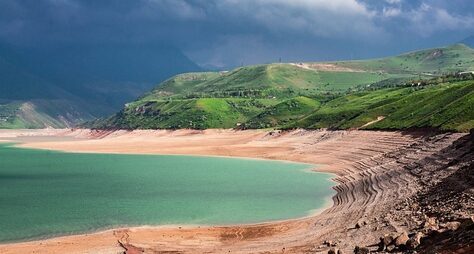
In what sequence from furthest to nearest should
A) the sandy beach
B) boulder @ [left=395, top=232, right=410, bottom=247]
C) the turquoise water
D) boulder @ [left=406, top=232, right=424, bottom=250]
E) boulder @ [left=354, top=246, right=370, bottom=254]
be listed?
the turquoise water → the sandy beach → boulder @ [left=354, top=246, right=370, bottom=254] → boulder @ [left=395, top=232, right=410, bottom=247] → boulder @ [left=406, top=232, right=424, bottom=250]

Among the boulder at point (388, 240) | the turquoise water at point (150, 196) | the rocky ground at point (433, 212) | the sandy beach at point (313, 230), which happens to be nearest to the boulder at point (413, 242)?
the rocky ground at point (433, 212)

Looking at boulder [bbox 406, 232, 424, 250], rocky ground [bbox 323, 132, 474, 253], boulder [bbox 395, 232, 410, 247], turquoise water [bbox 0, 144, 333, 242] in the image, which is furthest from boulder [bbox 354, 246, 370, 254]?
turquoise water [bbox 0, 144, 333, 242]

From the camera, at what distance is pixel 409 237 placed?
3519cm

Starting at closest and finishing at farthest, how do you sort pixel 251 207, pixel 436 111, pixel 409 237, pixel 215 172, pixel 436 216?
1. pixel 409 237
2. pixel 436 216
3. pixel 251 207
4. pixel 215 172
5. pixel 436 111

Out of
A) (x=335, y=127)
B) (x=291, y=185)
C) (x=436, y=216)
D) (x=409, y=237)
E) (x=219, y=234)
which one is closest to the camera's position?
(x=409, y=237)

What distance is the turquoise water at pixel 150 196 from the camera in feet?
188

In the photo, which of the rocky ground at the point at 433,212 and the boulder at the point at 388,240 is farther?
the boulder at the point at 388,240

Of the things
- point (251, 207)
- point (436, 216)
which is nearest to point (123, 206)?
point (251, 207)

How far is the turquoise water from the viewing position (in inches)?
2251

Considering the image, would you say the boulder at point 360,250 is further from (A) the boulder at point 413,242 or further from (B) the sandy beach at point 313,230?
(A) the boulder at point 413,242

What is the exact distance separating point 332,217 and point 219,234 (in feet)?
39.9

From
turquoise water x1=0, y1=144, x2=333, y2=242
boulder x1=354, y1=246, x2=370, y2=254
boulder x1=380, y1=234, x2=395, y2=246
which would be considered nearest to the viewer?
boulder x1=380, y1=234, x2=395, y2=246

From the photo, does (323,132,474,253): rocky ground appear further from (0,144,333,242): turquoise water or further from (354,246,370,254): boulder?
(0,144,333,242): turquoise water

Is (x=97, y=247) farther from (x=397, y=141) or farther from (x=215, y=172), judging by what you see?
(x=397, y=141)
